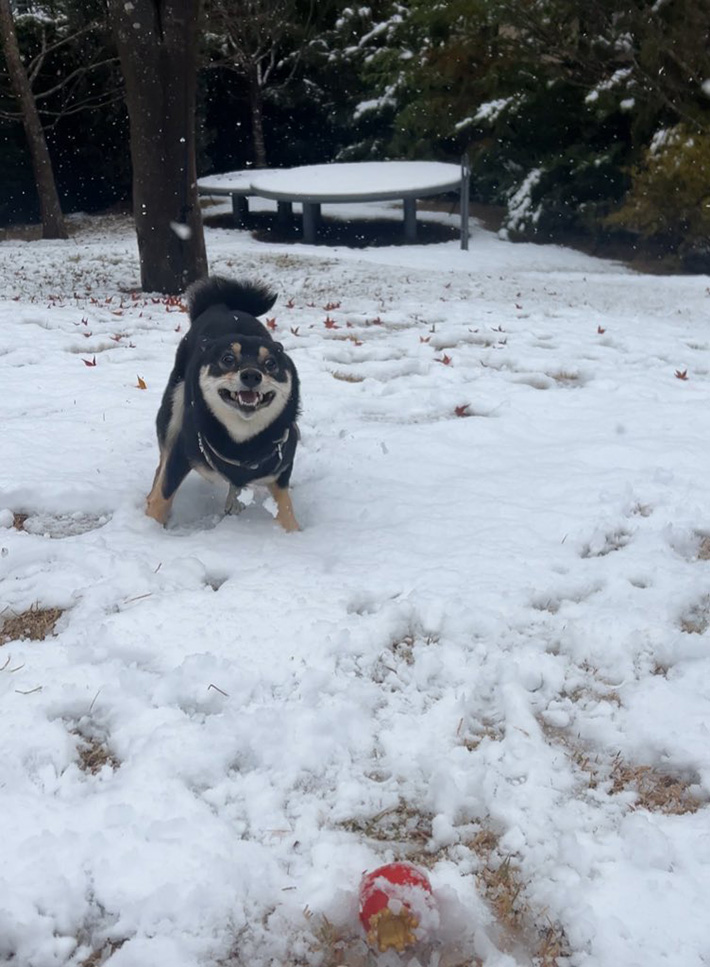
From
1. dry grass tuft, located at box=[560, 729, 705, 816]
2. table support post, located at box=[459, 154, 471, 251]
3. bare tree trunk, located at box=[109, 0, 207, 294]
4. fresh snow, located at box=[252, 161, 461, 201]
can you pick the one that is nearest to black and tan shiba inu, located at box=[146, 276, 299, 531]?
dry grass tuft, located at box=[560, 729, 705, 816]

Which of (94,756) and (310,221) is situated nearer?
(94,756)

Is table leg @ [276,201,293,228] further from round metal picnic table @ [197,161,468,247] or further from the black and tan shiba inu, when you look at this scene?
the black and tan shiba inu

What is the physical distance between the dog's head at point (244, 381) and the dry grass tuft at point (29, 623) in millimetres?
1041

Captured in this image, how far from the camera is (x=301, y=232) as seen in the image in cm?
1587

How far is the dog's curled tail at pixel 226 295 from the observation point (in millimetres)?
4297

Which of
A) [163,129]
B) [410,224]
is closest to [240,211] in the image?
[410,224]

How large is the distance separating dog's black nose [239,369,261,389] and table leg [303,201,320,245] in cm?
1173

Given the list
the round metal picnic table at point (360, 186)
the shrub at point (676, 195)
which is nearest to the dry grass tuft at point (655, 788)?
the shrub at point (676, 195)

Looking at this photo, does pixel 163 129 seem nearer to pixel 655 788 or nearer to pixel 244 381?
pixel 244 381

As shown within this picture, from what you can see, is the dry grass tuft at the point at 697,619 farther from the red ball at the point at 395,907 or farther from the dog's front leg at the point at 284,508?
the dog's front leg at the point at 284,508

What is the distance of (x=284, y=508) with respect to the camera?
3844mm

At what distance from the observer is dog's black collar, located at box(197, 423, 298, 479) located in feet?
11.9

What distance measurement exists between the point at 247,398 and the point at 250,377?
0.11m

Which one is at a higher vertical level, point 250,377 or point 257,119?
point 250,377
